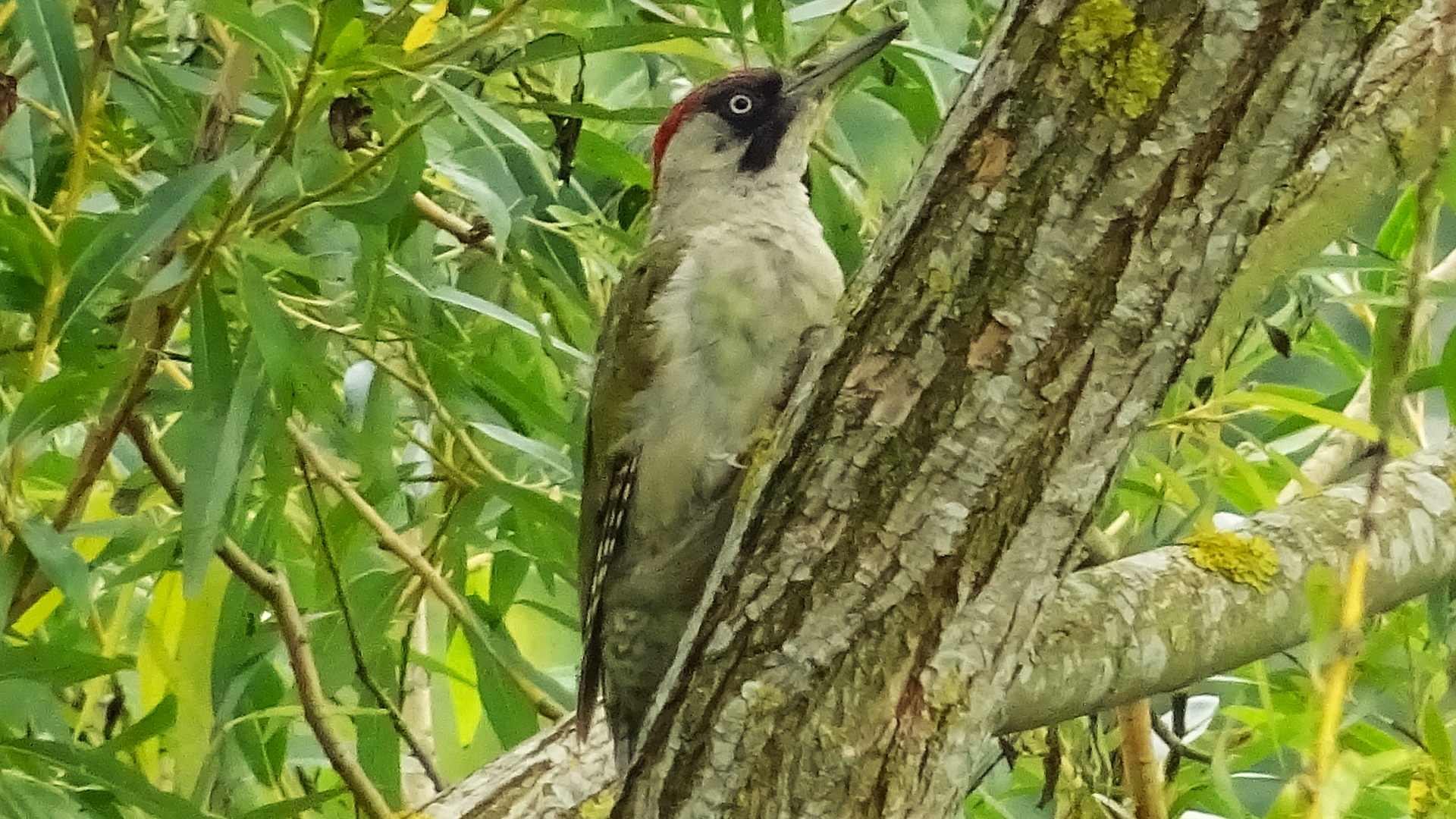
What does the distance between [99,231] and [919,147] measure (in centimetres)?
87

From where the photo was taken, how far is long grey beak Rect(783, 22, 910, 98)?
1566 millimetres

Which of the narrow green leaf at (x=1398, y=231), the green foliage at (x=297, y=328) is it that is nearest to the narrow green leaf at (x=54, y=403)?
the green foliage at (x=297, y=328)

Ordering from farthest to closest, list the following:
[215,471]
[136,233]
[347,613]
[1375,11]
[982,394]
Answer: [347,613], [215,471], [136,233], [982,394], [1375,11]

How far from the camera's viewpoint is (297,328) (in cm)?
142

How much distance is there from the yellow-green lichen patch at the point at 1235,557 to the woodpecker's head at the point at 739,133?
68 cm

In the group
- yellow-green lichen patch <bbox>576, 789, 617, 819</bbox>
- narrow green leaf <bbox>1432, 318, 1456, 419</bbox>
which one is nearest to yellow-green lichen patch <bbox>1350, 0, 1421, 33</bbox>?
narrow green leaf <bbox>1432, 318, 1456, 419</bbox>

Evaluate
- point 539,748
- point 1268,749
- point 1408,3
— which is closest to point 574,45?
point 1408,3

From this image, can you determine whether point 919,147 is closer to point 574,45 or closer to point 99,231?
point 574,45

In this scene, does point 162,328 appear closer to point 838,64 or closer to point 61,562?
point 61,562

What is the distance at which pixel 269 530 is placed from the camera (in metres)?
1.65

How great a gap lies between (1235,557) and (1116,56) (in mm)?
848

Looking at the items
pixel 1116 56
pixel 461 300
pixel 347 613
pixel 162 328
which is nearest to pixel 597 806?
pixel 347 613

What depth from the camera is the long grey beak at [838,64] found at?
1.57 meters

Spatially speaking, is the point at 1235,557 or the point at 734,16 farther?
the point at 1235,557
